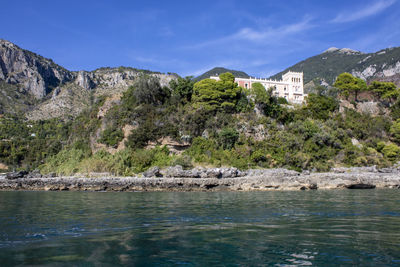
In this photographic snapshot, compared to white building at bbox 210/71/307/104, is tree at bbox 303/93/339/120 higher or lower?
lower

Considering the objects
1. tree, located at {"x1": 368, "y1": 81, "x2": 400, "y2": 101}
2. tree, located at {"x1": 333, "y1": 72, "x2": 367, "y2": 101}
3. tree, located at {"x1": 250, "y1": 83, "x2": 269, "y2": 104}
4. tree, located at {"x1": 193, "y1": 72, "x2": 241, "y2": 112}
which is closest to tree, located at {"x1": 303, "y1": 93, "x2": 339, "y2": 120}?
tree, located at {"x1": 333, "y1": 72, "x2": 367, "y2": 101}

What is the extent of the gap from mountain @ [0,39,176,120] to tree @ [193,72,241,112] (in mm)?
34727

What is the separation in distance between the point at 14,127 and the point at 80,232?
69.0 metres

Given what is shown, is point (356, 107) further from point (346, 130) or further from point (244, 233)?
point (244, 233)

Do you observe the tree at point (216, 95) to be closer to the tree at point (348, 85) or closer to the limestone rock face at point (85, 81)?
the tree at point (348, 85)

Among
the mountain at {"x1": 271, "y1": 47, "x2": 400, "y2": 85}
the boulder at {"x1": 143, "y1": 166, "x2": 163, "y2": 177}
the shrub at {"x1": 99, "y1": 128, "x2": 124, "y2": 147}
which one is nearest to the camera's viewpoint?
the boulder at {"x1": 143, "y1": 166, "x2": 163, "y2": 177}

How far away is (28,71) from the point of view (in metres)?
97.9

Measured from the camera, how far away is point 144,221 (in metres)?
8.79

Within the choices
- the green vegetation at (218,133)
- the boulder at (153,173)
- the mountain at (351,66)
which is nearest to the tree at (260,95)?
the green vegetation at (218,133)

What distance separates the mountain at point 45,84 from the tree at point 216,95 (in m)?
34.7

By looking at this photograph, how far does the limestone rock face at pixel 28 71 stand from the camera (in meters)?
94.2

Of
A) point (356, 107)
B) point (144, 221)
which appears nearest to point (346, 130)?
point (356, 107)

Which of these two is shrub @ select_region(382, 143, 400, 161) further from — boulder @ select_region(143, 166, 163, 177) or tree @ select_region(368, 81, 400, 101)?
boulder @ select_region(143, 166, 163, 177)

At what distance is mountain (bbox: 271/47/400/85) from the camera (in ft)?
325
